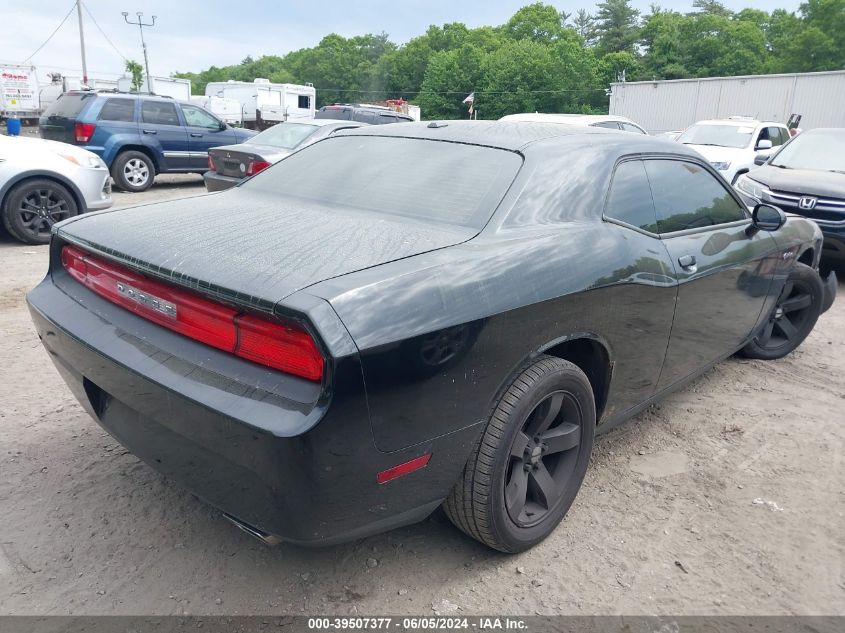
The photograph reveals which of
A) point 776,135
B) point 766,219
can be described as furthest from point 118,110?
point 776,135

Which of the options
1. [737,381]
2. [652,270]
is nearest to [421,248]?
[652,270]

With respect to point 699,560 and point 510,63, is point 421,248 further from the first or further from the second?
point 510,63

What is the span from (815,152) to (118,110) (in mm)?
10839

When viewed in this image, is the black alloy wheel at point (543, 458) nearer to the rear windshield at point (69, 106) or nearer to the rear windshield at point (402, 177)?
the rear windshield at point (402, 177)

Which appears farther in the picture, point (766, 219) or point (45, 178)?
point (45, 178)

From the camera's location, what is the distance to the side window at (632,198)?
9.23ft

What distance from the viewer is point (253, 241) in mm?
2270

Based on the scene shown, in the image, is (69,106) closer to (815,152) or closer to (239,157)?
(239,157)

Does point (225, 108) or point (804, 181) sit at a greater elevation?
point (225, 108)

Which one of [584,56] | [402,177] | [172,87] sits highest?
[584,56]

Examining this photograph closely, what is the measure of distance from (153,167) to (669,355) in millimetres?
11169

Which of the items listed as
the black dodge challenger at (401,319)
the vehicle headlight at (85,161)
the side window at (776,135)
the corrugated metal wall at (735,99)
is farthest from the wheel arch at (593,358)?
the corrugated metal wall at (735,99)

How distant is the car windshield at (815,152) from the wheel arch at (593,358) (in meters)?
6.40

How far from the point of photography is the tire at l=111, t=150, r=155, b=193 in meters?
11.4
